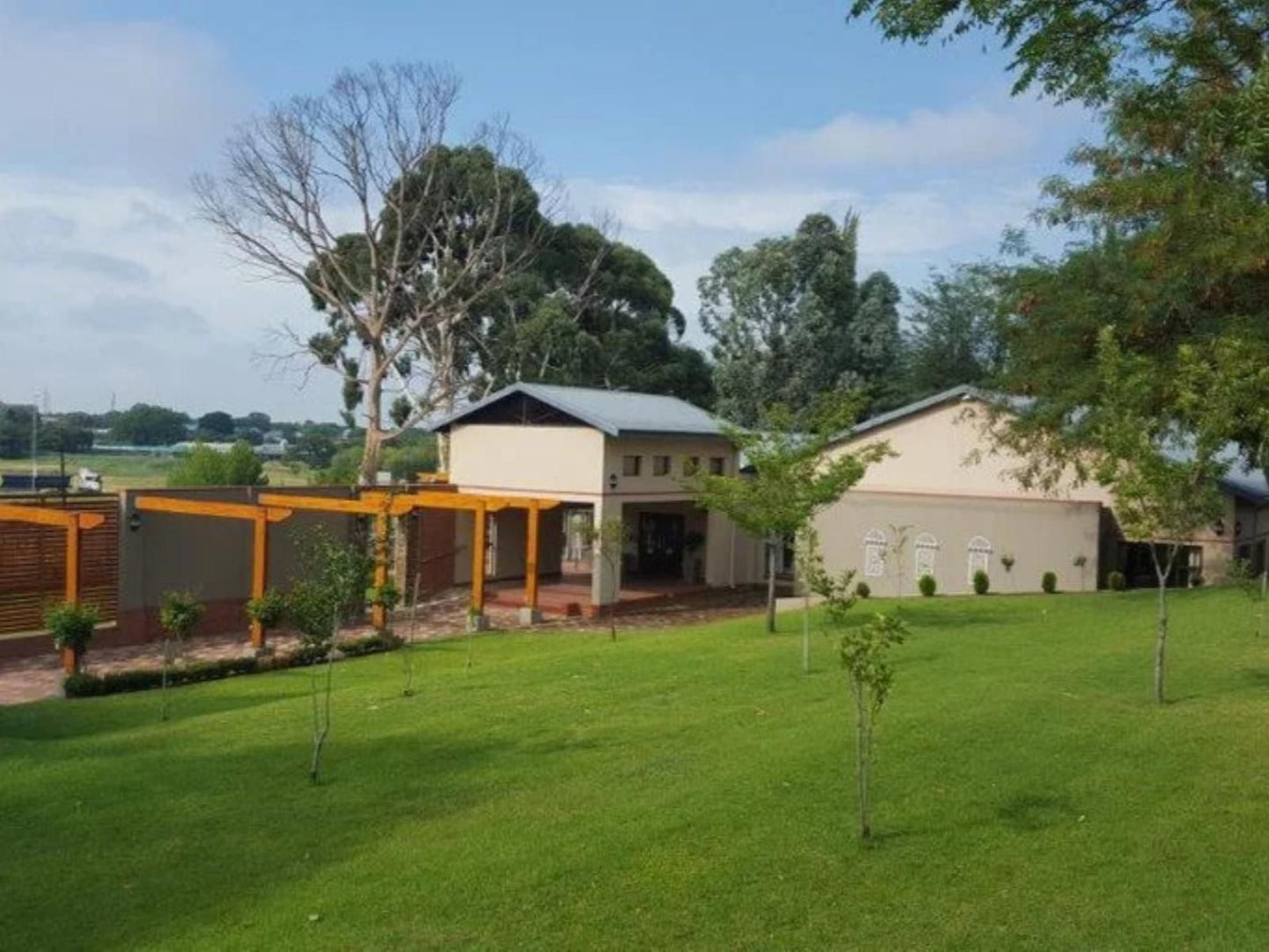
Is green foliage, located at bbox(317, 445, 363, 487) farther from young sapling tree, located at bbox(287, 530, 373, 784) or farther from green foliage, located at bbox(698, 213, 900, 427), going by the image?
young sapling tree, located at bbox(287, 530, 373, 784)

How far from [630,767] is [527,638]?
13.8 meters

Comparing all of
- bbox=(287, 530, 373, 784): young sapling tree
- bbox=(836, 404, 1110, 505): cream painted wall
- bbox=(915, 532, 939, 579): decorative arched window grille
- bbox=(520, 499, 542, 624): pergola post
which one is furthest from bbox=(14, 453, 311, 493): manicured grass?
bbox=(287, 530, 373, 784): young sapling tree

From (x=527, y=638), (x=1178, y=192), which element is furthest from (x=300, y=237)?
(x=1178, y=192)

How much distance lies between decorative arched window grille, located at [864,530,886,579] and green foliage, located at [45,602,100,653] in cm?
1758

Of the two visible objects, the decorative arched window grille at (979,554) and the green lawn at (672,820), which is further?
the decorative arched window grille at (979,554)

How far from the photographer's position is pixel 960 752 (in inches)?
379

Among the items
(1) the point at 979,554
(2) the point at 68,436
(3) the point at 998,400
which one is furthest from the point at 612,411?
(2) the point at 68,436

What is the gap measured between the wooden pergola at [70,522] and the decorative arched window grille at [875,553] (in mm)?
17192

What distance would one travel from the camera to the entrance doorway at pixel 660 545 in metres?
35.9

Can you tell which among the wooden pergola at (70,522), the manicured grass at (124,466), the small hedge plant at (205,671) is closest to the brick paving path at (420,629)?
the small hedge plant at (205,671)

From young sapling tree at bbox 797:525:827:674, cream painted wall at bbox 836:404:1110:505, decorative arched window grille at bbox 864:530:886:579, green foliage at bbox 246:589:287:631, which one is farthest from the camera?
cream painted wall at bbox 836:404:1110:505

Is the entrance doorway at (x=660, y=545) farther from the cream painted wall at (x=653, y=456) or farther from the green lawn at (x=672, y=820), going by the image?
the green lawn at (x=672, y=820)

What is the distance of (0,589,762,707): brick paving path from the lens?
63.1 ft

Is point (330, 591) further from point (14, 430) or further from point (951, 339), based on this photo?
point (14, 430)
